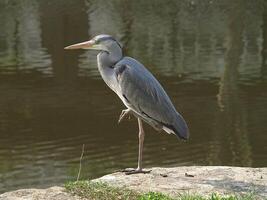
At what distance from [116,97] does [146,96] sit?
806 centimetres

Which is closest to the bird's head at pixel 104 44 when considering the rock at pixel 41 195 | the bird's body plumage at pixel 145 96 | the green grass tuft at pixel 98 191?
the bird's body plumage at pixel 145 96

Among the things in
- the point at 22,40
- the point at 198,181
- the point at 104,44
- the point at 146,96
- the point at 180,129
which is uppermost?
the point at 104,44

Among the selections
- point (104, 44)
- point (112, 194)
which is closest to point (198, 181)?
point (112, 194)

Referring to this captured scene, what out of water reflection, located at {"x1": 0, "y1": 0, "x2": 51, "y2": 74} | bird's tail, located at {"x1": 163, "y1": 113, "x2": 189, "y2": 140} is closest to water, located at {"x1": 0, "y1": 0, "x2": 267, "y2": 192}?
water reflection, located at {"x1": 0, "y1": 0, "x2": 51, "y2": 74}

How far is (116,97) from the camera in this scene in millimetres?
14242

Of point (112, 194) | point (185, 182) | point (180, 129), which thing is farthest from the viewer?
point (180, 129)

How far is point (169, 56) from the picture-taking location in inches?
746

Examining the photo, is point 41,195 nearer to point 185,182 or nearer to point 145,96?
point 185,182

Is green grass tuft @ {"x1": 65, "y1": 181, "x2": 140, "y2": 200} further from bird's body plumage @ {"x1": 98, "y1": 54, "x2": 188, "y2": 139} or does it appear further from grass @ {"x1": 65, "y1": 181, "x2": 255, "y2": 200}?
bird's body plumage @ {"x1": 98, "y1": 54, "x2": 188, "y2": 139}

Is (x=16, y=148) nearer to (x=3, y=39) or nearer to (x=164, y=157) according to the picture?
(x=164, y=157)

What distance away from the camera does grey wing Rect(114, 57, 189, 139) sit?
617 centimetres

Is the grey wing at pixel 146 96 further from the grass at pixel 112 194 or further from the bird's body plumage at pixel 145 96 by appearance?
the grass at pixel 112 194

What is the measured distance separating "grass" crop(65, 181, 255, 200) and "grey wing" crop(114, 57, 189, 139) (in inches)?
39.0

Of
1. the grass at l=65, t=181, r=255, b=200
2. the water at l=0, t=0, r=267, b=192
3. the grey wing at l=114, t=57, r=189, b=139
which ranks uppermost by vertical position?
the grey wing at l=114, t=57, r=189, b=139
